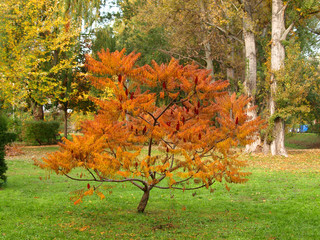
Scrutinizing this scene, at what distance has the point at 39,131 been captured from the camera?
26.7 m

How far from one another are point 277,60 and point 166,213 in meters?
14.7

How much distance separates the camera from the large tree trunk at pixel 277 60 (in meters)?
19.8

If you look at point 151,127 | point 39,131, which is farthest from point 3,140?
point 39,131

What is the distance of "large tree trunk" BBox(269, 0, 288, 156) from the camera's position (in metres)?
19.8

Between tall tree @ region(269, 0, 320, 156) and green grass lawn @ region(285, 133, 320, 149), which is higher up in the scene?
tall tree @ region(269, 0, 320, 156)

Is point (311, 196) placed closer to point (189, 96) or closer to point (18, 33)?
point (189, 96)

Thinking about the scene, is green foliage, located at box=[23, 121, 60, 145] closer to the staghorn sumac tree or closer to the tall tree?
the tall tree

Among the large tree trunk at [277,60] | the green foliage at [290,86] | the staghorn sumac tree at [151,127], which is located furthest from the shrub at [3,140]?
the large tree trunk at [277,60]

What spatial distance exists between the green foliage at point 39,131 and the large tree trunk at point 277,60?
A: 15921 millimetres

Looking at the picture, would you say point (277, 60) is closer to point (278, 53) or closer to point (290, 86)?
point (278, 53)

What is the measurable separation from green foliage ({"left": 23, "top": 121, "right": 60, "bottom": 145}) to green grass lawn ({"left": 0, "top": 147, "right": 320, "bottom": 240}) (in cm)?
1578

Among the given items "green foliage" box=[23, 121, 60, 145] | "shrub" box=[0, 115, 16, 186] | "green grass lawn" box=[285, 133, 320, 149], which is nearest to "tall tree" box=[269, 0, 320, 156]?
"green grass lawn" box=[285, 133, 320, 149]

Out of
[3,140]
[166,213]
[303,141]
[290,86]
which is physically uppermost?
[290,86]

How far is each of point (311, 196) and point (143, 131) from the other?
520 centimetres
